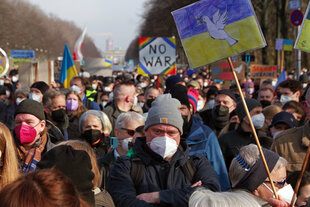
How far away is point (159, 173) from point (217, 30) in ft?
3.52

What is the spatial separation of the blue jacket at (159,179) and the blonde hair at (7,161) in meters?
0.65

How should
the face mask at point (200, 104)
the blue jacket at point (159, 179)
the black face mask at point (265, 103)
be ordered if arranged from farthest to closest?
the face mask at point (200, 104) < the black face mask at point (265, 103) < the blue jacket at point (159, 179)

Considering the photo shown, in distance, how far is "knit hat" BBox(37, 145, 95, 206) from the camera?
2633mm

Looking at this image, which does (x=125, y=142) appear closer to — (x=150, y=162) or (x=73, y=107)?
(x=150, y=162)

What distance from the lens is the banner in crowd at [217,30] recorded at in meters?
3.61

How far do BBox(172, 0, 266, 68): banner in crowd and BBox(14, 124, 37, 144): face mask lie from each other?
1357 mm

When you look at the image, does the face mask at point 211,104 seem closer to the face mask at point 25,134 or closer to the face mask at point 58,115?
the face mask at point 58,115

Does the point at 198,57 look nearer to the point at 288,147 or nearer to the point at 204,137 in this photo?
the point at 204,137

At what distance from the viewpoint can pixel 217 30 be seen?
3.68 metres

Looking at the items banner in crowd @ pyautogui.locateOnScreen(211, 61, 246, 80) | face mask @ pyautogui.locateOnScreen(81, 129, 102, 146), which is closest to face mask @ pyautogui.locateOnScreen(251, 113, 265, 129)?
face mask @ pyautogui.locateOnScreen(81, 129, 102, 146)

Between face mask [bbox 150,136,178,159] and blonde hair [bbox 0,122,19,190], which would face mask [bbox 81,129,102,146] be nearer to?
face mask [bbox 150,136,178,159]

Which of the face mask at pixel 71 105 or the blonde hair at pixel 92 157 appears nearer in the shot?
the blonde hair at pixel 92 157

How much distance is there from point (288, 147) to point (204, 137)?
2.37 feet

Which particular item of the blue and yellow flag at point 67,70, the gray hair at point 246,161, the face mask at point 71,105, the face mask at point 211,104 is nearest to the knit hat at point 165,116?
the gray hair at point 246,161
